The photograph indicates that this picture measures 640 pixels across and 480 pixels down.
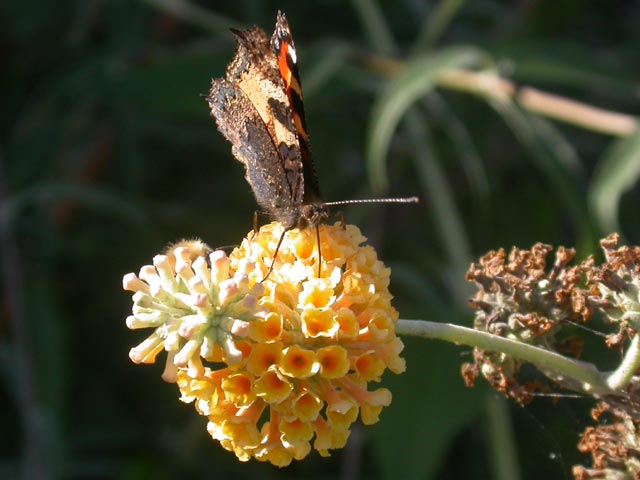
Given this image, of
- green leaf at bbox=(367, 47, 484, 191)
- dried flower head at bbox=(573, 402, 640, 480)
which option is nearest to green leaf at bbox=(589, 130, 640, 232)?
green leaf at bbox=(367, 47, 484, 191)

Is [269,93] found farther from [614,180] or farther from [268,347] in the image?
[614,180]

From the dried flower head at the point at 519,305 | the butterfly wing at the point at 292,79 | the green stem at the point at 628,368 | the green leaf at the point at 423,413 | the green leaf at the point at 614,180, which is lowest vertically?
the green stem at the point at 628,368

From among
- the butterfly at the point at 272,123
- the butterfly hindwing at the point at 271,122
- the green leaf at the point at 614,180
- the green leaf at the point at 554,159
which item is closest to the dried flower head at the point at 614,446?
the butterfly at the point at 272,123

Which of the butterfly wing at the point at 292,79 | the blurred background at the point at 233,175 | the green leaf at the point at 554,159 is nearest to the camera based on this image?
the butterfly wing at the point at 292,79

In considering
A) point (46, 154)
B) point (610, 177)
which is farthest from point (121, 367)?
point (610, 177)

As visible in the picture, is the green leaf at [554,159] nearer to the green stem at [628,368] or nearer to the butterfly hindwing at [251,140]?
the butterfly hindwing at [251,140]

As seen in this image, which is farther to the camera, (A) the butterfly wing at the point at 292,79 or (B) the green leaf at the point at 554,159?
(B) the green leaf at the point at 554,159

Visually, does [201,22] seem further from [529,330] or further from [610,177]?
[529,330]

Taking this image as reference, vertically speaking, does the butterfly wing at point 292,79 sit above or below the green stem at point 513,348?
above
